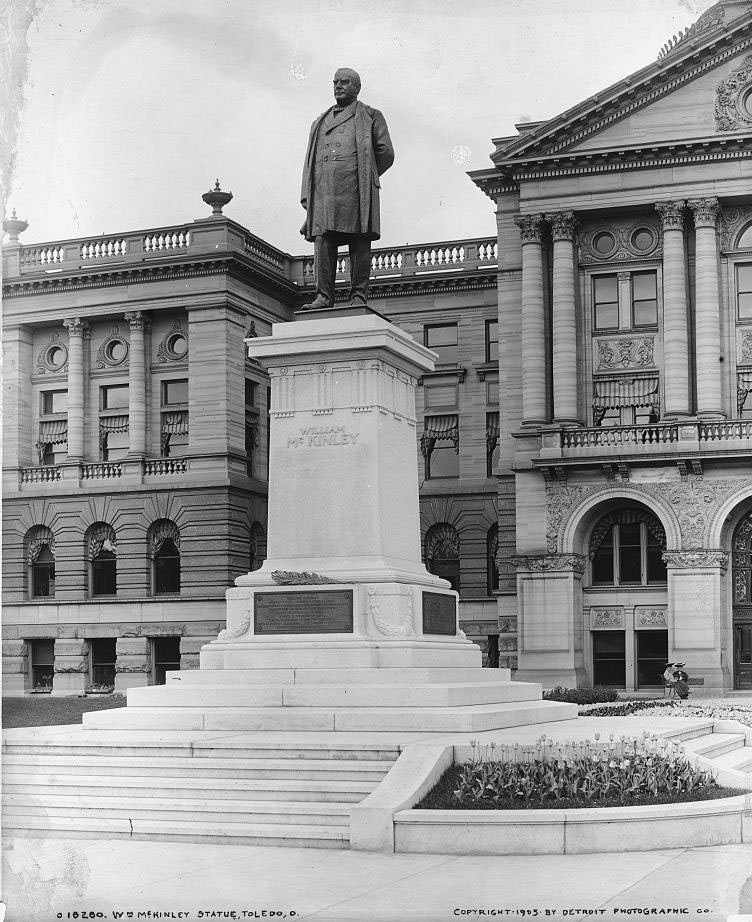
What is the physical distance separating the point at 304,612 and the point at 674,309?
125ft

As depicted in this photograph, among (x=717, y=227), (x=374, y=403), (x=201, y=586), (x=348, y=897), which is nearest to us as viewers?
(x=348, y=897)

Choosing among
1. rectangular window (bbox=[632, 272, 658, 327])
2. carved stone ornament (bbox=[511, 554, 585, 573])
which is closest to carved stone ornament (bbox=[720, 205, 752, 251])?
rectangular window (bbox=[632, 272, 658, 327])

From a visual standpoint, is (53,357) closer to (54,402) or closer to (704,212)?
(54,402)

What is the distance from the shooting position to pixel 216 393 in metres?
63.8

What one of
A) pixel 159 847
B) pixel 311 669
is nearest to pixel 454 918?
pixel 159 847

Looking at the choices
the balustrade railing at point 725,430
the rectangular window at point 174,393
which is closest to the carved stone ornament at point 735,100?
the balustrade railing at point 725,430

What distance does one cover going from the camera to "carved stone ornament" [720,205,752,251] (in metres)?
56.5

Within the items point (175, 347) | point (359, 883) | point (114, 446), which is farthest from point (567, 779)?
point (114, 446)

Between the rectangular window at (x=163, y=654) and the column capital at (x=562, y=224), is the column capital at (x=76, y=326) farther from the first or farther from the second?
the column capital at (x=562, y=224)

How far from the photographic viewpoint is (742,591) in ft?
181

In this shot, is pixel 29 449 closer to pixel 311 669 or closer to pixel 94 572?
pixel 94 572

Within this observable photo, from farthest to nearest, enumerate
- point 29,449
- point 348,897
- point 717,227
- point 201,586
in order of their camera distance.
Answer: point 29,449, point 201,586, point 717,227, point 348,897

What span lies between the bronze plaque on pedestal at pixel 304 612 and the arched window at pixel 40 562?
4732cm

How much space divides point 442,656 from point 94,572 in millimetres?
47109
